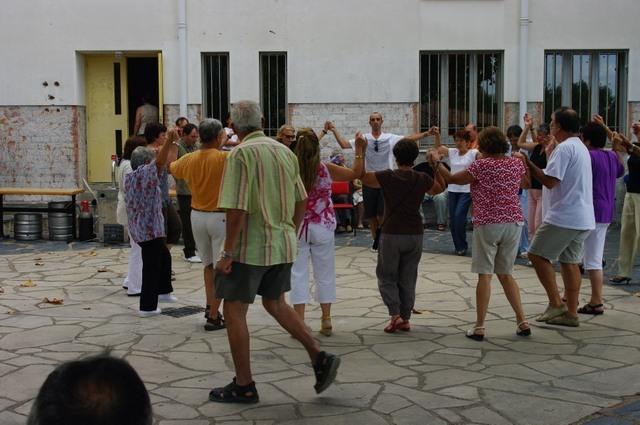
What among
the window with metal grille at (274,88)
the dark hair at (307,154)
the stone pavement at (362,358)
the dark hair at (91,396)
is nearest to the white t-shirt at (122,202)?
the stone pavement at (362,358)

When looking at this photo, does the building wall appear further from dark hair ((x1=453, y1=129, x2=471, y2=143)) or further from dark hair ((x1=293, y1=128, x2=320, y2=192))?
dark hair ((x1=293, y1=128, x2=320, y2=192))

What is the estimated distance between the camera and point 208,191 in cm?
801

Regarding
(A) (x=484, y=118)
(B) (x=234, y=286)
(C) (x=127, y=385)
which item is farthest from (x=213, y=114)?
(C) (x=127, y=385)

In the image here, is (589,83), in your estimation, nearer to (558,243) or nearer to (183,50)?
(183,50)

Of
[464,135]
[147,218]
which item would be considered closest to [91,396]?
[147,218]

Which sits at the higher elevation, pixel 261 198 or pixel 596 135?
pixel 596 135

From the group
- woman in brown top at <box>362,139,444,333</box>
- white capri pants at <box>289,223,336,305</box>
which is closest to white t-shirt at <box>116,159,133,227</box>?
white capri pants at <box>289,223,336,305</box>

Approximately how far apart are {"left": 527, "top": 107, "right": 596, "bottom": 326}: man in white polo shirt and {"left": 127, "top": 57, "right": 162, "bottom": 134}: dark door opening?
11.2 m

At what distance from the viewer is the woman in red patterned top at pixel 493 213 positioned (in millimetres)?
7699

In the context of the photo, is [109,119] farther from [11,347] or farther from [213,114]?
[11,347]

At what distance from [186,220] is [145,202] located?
131 inches

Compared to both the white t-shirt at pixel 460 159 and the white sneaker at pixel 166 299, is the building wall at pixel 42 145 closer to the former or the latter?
the white t-shirt at pixel 460 159

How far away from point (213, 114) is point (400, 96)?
3558mm

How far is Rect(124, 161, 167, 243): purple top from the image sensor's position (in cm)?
866
